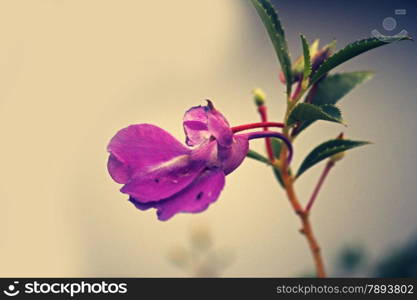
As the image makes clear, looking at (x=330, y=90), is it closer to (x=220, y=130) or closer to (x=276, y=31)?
(x=276, y=31)

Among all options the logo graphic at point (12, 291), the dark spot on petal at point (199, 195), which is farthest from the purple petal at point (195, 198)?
the logo graphic at point (12, 291)

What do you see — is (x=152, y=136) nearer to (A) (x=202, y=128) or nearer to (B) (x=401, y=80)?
(A) (x=202, y=128)

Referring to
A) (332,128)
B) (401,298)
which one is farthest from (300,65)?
(332,128)

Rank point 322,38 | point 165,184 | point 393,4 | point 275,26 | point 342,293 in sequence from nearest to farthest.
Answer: point 165,184, point 275,26, point 342,293, point 393,4, point 322,38

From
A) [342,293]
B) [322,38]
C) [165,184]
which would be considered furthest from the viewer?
[322,38]

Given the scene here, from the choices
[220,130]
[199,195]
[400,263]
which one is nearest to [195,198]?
[199,195]

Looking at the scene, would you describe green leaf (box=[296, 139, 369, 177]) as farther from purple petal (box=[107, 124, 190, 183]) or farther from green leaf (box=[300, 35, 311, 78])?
purple petal (box=[107, 124, 190, 183])

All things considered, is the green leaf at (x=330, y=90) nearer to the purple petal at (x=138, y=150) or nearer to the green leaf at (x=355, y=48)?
the green leaf at (x=355, y=48)
